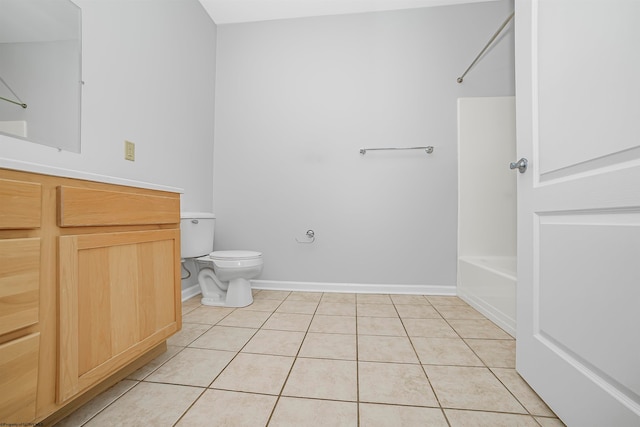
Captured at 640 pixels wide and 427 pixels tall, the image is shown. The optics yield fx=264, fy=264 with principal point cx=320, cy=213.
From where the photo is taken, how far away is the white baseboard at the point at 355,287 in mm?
2150

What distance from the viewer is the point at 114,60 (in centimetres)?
139

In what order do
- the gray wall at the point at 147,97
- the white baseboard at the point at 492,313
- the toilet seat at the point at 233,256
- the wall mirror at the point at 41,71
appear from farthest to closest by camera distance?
the toilet seat at the point at 233,256 < the white baseboard at the point at 492,313 < the gray wall at the point at 147,97 < the wall mirror at the point at 41,71

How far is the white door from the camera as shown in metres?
0.62

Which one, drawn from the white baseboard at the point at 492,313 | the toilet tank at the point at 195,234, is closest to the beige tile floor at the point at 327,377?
the white baseboard at the point at 492,313

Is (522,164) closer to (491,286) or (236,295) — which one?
(491,286)

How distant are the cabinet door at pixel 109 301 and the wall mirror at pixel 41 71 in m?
0.63

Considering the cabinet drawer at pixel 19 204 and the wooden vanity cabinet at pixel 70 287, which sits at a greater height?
the cabinet drawer at pixel 19 204

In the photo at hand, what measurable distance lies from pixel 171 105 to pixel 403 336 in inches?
82.1

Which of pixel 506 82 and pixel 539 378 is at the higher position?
pixel 506 82

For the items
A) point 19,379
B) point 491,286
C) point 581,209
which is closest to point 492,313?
point 491,286

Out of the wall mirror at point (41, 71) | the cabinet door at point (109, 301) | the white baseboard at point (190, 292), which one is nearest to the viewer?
the cabinet door at point (109, 301)

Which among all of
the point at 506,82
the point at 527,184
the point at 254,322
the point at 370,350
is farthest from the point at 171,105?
the point at 506,82

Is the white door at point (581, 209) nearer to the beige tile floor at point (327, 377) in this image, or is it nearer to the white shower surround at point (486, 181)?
the beige tile floor at point (327, 377)

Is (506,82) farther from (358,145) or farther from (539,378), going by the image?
(539,378)
